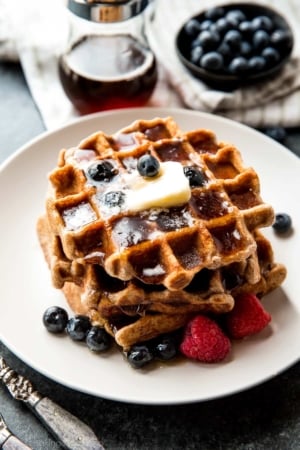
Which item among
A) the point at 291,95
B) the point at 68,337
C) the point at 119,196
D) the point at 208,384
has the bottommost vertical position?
the point at 291,95

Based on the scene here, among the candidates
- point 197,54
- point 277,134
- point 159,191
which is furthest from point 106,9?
point 159,191

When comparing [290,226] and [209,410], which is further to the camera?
[290,226]

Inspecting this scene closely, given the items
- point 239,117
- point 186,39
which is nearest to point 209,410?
point 239,117

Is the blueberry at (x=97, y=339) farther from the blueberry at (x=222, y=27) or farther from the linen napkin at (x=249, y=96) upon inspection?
the blueberry at (x=222, y=27)

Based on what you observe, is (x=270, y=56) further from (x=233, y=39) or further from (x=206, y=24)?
(x=206, y=24)

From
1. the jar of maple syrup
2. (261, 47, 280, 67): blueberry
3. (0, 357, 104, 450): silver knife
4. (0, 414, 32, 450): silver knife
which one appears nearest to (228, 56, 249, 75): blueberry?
(261, 47, 280, 67): blueberry

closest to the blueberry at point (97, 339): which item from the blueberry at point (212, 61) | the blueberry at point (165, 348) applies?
the blueberry at point (165, 348)

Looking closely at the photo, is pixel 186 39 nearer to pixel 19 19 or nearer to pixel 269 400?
pixel 19 19
